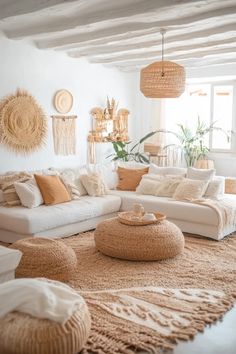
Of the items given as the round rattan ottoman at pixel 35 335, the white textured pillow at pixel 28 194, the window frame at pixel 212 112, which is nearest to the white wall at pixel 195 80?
the window frame at pixel 212 112

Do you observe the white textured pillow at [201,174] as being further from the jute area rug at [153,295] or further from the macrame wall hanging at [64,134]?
the macrame wall hanging at [64,134]

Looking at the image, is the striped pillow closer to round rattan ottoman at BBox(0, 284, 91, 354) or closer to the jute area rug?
the jute area rug

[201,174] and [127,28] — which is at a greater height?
[127,28]

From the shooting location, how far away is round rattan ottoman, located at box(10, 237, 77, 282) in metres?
3.58

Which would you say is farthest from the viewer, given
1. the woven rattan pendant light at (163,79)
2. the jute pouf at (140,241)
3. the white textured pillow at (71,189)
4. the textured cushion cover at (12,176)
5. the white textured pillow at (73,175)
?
the white textured pillow at (73,175)

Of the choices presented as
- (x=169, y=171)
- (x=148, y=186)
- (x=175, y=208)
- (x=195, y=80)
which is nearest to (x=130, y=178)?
(x=148, y=186)

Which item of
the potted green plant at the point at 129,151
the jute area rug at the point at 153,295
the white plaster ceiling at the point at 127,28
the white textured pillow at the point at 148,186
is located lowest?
the jute area rug at the point at 153,295

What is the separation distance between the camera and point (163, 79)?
4887mm

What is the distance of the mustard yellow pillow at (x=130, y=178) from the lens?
6.34m

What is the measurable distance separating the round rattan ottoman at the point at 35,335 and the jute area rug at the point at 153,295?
0.30m

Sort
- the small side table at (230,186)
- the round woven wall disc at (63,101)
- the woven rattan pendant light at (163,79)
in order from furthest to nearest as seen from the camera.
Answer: the small side table at (230,186) < the round woven wall disc at (63,101) < the woven rattan pendant light at (163,79)

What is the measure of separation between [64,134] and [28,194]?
5.38ft

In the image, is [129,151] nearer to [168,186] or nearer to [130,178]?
[130,178]

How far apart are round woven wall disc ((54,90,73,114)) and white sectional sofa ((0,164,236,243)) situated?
1401 mm
